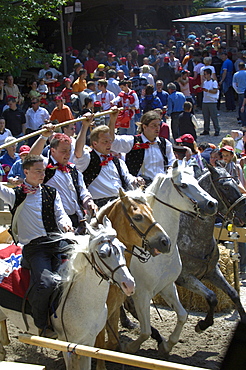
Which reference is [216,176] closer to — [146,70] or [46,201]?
[46,201]

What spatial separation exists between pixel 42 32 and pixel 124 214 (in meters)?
21.7

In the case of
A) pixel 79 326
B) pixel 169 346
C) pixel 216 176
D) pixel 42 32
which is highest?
pixel 42 32

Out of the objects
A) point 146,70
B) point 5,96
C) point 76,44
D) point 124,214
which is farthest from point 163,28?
point 124,214

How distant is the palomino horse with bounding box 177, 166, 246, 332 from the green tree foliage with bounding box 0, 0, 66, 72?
10.2 m

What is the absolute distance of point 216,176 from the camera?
23.9ft

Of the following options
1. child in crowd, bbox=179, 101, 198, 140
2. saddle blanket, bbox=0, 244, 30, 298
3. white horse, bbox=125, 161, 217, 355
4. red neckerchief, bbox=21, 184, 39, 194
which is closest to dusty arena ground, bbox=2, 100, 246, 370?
white horse, bbox=125, 161, 217, 355

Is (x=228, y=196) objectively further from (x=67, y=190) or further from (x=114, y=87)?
(x=114, y=87)

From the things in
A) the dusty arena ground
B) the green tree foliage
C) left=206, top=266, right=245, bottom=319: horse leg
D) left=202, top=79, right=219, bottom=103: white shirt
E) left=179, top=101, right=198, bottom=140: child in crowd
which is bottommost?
the dusty arena ground

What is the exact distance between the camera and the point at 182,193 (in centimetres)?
617

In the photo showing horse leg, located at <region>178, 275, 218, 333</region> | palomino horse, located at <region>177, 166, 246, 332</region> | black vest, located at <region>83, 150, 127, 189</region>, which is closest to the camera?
horse leg, located at <region>178, 275, 218, 333</region>

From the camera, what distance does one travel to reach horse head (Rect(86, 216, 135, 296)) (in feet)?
15.6

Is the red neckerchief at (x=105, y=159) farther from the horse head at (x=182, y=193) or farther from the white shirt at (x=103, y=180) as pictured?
the horse head at (x=182, y=193)

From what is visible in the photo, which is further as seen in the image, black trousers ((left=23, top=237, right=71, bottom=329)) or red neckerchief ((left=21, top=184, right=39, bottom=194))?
red neckerchief ((left=21, top=184, right=39, bottom=194))

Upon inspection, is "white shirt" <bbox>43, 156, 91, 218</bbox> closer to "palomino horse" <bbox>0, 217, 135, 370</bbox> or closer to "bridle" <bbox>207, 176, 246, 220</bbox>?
"palomino horse" <bbox>0, 217, 135, 370</bbox>
